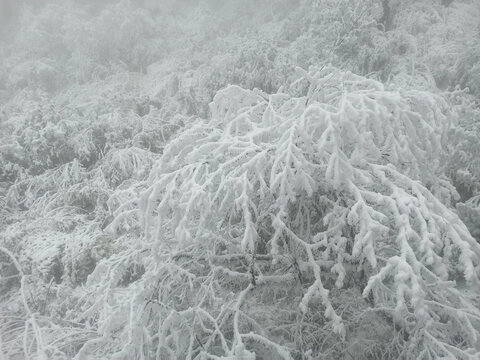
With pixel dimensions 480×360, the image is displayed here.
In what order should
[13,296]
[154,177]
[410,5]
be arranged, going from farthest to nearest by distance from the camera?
[410,5] → [13,296] → [154,177]

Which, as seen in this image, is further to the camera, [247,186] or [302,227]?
[302,227]

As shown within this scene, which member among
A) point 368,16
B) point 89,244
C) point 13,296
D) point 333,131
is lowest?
point 13,296

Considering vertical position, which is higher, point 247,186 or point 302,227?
point 247,186

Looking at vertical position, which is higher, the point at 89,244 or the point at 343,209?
the point at 343,209

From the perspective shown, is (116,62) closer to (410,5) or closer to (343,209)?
(410,5)

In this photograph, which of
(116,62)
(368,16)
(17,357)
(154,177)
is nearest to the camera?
(154,177)

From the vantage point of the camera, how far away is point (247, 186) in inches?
92.6

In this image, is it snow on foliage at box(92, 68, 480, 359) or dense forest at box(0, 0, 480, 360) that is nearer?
snow on foliage at box(92, 68, 480, 359)

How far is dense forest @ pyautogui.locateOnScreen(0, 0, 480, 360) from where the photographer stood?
2.35 m

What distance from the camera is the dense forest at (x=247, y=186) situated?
7.72 feet

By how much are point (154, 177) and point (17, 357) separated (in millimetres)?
1987

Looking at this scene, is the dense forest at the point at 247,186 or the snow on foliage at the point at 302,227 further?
the dense forest at the point at 247,186

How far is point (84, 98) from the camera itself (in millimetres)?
8688

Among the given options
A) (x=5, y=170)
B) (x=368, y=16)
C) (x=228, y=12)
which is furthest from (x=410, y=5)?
(x=5, y=170)
